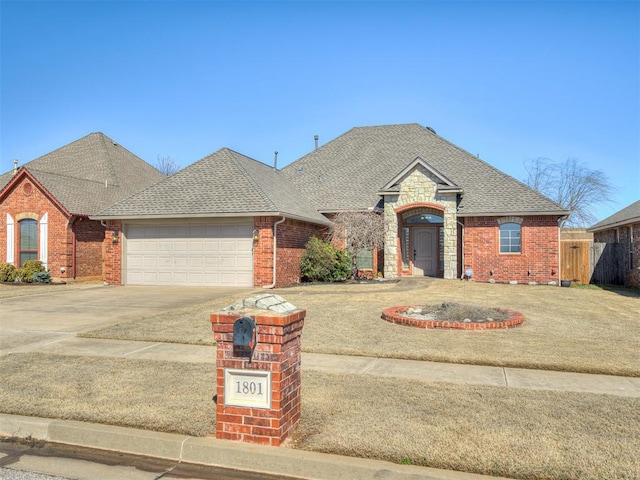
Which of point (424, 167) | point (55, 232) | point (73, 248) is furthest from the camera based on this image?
point (73, 248)

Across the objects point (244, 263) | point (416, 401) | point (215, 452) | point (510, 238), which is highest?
point (510, 238)

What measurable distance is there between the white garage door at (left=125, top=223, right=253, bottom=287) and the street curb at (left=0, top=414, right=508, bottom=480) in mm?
13279

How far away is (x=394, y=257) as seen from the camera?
850 inches

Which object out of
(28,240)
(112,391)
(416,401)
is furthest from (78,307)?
(28,240)

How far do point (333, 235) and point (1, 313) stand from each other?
1325 centimetres

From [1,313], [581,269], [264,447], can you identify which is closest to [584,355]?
[264,447]

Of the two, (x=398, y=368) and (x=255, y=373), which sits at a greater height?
(x=255, y=373)

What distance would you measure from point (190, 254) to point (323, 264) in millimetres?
5092

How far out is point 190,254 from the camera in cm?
1900

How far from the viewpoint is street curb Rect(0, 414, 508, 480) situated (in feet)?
13.0

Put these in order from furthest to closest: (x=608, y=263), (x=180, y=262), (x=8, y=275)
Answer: (x=608, y=263) → (x=8, y=275) → (x=180, y=262)

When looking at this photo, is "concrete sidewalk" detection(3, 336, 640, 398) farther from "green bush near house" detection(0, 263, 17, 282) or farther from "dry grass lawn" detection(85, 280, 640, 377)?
"green bush near house" detection(0, 263, 17, 282)

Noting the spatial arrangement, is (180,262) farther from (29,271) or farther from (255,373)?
(255,373)

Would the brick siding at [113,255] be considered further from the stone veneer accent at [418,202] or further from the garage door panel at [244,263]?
the stone veneer accent at [418,202]
